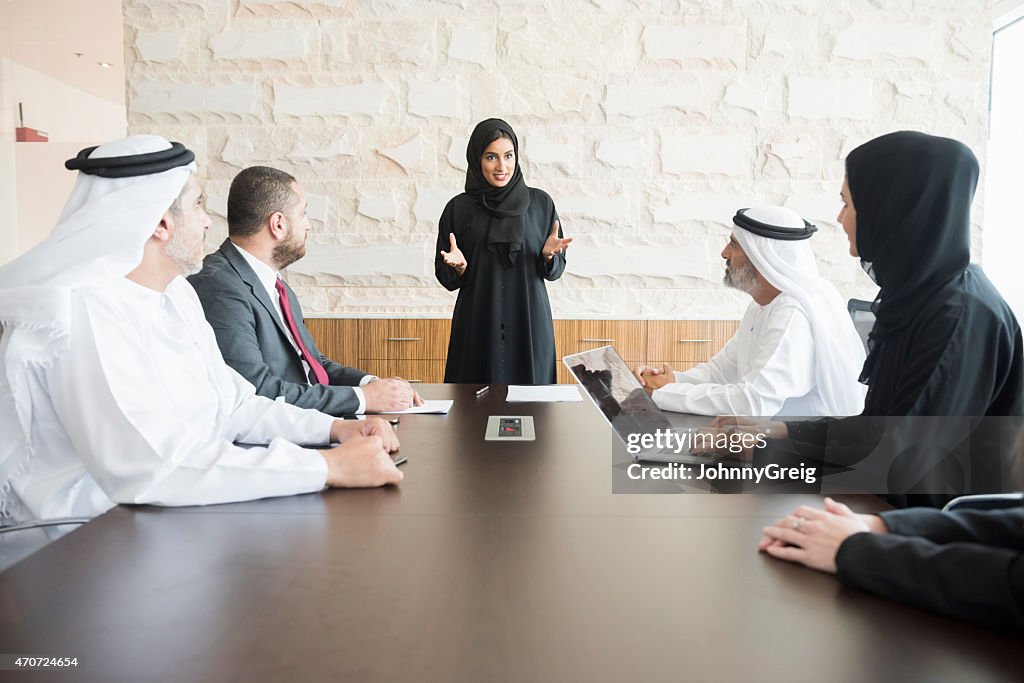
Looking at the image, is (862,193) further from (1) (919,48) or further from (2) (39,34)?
(2) (39,34)

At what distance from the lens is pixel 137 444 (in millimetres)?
1486

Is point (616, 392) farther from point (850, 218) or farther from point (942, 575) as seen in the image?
point (942, 575)

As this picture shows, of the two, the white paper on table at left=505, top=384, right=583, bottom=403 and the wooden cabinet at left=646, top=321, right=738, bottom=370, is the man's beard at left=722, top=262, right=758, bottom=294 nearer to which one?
the white paper on table at left=505, top=384, right=583, bottom=403

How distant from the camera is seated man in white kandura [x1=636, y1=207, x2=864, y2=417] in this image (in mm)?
2684

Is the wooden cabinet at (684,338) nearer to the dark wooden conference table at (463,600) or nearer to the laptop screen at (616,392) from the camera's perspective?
the laptop screen at (616,392)

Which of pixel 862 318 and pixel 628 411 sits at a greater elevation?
pixel 862 318

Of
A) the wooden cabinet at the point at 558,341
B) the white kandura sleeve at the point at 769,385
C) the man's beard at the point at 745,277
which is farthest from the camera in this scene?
the wooden cabinet at the point at 558,341

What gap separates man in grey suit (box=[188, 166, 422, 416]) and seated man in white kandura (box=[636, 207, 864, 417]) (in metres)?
1.05

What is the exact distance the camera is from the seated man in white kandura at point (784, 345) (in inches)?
106

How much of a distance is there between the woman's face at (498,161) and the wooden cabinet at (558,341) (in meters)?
1.54

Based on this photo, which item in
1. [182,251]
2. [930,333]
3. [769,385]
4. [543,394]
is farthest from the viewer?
[543,394]

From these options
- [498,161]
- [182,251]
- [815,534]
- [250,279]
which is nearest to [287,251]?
[250,279]

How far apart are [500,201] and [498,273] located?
38cm

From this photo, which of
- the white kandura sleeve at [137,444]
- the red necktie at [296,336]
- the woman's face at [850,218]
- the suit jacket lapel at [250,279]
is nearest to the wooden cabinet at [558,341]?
the red necktie at [296,336]
